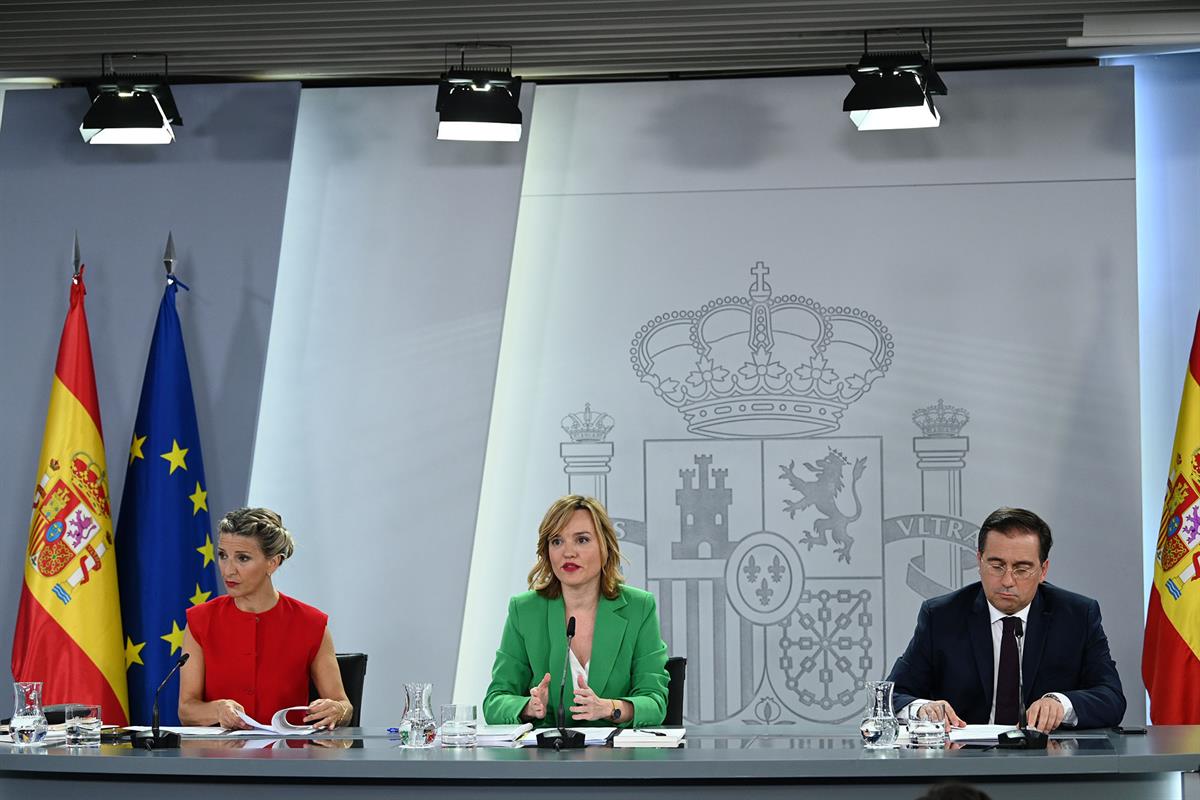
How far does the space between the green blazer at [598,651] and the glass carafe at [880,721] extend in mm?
746

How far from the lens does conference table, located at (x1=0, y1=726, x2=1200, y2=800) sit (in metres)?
2.84

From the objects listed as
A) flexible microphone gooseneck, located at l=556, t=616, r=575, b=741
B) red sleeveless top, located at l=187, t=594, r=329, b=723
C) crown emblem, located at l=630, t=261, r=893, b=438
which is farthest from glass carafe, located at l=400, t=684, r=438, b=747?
crown emblem, located at l=630, t=261, r=893, b=438

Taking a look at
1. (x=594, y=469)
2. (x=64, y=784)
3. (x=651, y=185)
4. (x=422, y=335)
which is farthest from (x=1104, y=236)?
(x=64, y=784)

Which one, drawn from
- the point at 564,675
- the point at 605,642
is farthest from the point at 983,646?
the point at 564,675

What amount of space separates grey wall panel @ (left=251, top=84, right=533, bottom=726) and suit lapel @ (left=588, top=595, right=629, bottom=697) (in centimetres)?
160

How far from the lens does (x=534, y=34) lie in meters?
5.02

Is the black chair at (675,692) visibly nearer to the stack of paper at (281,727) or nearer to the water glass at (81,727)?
the stack of paper at (281,727)

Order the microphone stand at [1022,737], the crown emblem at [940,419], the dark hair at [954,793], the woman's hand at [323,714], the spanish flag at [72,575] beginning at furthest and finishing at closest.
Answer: the crown emblem at [940,419]
the spanish flag at [72,575]
the woman's hand at [323,714]
the microphone stand at [1022,737]
the dark hair at [954,793]

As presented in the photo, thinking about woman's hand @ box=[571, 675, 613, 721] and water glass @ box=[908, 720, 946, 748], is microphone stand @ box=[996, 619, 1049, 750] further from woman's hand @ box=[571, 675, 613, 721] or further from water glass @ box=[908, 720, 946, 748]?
woman's hand @ box=[571, 675, 613, 721]

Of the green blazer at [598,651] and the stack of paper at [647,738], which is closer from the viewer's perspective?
the stack of paper at [647,738]

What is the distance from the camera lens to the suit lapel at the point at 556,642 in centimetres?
369

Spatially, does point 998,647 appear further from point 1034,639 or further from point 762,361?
point 762,361

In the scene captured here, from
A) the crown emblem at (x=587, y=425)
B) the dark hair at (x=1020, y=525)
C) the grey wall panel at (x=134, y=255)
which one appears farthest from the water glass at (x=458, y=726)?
the grey wall panel at (x=134, y=255)

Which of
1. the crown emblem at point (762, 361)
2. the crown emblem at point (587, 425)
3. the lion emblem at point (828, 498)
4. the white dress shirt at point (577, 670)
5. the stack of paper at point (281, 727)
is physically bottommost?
the stack of paper at point (281, 727)
